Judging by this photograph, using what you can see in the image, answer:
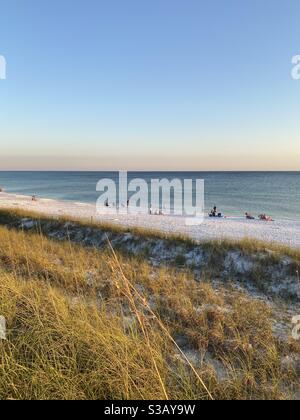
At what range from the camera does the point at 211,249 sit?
9578 mm

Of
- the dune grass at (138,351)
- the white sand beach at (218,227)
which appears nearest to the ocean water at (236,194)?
the white sand beach at (218,227)

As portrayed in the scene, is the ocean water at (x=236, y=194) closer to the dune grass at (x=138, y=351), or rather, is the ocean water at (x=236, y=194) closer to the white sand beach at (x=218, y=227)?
the white sand beach at (x=218, y=227)

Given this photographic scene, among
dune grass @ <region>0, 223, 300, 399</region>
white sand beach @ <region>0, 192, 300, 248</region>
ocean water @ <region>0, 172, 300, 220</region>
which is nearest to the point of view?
dune grass @ <region>0, 223, 300, 399</region>

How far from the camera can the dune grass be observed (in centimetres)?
271

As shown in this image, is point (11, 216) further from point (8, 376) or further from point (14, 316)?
point (8, 376)

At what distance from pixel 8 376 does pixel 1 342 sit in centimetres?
53

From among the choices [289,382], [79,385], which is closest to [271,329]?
[289,382]

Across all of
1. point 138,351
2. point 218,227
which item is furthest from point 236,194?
point 138,351

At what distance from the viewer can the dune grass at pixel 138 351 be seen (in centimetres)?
271

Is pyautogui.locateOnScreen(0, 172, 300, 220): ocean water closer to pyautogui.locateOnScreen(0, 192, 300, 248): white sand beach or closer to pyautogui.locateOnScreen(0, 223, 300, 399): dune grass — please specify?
pyautogui.locateOnScreen(0, 192, 300, 248): white sand beach

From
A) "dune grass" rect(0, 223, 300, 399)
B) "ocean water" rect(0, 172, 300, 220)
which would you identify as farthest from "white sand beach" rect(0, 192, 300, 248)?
"ocean water" rect(0, 172, 300, 220)

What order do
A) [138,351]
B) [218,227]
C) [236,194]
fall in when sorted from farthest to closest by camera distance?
[236,194] < [218,227] < [138,351]

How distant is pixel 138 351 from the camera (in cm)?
302

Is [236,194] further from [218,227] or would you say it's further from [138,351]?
[138,351]
